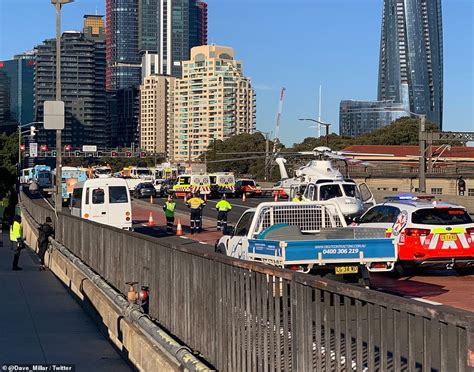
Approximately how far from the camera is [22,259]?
110 feet

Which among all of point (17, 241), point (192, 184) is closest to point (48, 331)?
point (17, 241)

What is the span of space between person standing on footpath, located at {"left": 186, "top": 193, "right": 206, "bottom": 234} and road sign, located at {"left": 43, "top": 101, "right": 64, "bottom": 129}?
25.5 feet

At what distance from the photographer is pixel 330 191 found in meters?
36.4

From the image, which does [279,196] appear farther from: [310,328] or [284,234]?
[310,328]

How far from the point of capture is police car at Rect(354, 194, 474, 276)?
1828 cm

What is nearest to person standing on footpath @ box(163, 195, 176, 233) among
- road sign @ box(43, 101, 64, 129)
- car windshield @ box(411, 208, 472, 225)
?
road sign @ box(43, 101, 64, 129)

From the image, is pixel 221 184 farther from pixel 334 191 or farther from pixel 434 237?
pixel 434 237

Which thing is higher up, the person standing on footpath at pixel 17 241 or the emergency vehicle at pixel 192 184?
the emergency vehicle at pixel 192 184

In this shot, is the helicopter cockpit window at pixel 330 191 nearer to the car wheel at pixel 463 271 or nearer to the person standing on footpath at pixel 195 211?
the person standing on footpath at pixel 195 211

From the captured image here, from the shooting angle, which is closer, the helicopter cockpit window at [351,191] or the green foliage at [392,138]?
the helicopter cockpit window at [351,191]

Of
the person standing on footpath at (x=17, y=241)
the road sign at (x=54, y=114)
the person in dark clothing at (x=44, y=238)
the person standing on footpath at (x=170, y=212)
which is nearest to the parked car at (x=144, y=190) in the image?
the person standing on footpath at (x=170, y=212)

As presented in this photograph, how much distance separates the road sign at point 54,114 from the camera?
30.7 m

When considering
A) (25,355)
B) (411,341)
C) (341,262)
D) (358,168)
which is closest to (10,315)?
(25,355)

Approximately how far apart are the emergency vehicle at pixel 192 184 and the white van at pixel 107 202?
117ft
